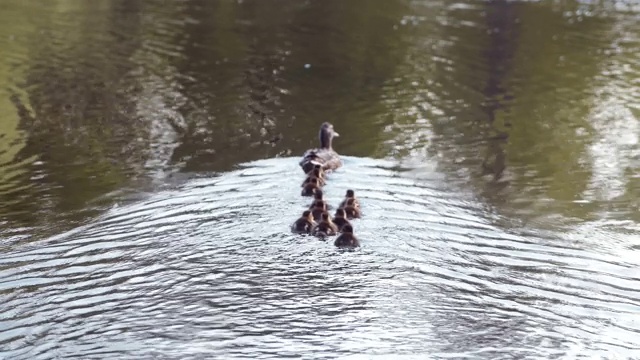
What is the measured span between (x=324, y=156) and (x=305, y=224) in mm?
2746

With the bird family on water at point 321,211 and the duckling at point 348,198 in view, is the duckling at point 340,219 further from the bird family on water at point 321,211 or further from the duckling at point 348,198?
the duckling at point 348,198

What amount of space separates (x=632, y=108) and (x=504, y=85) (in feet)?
10.0

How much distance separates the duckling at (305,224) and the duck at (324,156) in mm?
2169

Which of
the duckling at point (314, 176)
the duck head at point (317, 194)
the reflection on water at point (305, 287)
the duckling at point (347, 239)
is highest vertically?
the duckling at point (314, 176)

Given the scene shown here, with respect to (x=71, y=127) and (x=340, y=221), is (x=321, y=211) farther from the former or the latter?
(x=71, y=127)

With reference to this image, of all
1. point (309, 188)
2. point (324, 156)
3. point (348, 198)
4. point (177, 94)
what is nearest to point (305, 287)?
point (348, 198)

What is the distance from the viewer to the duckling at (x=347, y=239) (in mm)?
10094

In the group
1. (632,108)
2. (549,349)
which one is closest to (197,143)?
(549,349)

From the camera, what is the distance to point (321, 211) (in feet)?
35.3

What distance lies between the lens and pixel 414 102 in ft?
59.9

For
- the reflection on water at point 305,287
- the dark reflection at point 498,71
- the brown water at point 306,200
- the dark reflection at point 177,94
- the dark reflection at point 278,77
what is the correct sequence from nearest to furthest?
the reflection on water at point 305,287, the brown water at point 306,200, the dark reflection at point 177,94, the dark reflection at point 498,71, the dark reflection at point 278,77

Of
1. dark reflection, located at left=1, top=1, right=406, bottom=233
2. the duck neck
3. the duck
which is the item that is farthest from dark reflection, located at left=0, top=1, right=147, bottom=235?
the duck neck

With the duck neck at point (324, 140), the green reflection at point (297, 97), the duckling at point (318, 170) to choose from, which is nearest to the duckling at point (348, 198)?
the duckling at point (318, 170)

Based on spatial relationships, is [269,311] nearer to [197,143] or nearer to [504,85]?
[197,143]
